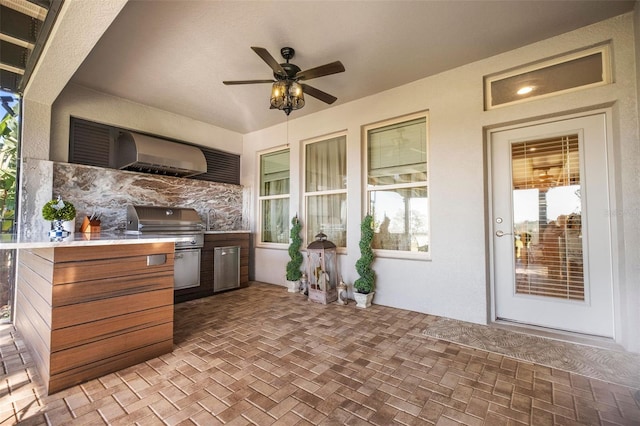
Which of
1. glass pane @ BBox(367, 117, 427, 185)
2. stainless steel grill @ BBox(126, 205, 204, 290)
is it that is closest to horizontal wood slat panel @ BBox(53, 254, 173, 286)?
stainless steel grill @ BBox(126, 205, 204, 290)

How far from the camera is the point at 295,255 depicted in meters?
4.59

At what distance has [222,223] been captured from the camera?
5.27 meters

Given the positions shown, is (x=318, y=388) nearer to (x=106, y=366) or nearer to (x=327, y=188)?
(x=106, y=366)

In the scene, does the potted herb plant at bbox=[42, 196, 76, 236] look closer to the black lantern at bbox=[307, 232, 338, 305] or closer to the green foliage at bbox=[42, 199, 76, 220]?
the green foliage at bbox=[42, 199, 76, 220]

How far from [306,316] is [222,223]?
2.75m

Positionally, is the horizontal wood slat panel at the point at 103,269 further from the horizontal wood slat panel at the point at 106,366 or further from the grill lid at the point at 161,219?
the grill lid at the point at 161,219

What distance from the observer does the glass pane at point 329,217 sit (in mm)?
4418

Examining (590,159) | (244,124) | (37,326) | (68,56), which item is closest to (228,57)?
(68,56)

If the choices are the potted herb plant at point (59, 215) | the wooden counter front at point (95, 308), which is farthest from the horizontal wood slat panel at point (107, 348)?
the potted herb plant at point (59, 215)

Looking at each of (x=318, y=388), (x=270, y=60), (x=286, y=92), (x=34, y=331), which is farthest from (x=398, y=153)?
(x=34, y=331)

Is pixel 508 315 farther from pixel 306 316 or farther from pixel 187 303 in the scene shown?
pixel 187 303

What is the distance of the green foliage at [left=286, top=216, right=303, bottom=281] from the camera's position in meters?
4.57

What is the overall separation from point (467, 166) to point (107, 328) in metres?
3.80

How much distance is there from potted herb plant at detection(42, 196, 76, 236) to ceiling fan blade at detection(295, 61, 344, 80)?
2384mm
